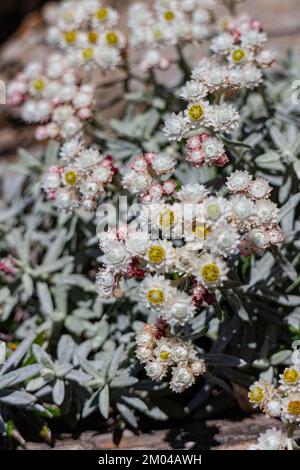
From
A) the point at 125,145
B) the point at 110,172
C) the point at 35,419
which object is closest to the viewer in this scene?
the point at 110,172

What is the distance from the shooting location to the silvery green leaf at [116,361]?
296 centimetres

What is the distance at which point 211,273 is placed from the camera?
91.0 inches

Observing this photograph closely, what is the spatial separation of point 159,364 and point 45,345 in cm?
95

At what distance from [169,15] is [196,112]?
1.11 m

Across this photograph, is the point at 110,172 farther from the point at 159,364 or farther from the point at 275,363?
the point at 275,363

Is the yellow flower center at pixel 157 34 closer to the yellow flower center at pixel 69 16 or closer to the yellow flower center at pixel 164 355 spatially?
the yellow flower center at pixel 69 16

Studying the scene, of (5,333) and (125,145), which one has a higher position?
(125,145)

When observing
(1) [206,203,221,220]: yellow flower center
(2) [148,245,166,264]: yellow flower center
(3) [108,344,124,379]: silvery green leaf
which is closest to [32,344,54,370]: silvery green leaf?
(3) [108,344,124,379]: silvery green leaf

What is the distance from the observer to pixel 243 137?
3342 mm

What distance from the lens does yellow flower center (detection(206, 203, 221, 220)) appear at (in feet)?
7.63

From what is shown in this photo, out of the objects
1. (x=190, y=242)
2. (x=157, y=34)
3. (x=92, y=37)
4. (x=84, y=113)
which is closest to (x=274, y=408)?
(x=190, y=242)

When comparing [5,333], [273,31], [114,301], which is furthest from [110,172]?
[273,31]

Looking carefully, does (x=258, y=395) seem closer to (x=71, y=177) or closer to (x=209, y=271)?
(x=209, y=271)

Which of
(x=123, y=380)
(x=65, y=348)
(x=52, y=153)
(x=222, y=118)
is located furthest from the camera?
(x=52, y=153)
